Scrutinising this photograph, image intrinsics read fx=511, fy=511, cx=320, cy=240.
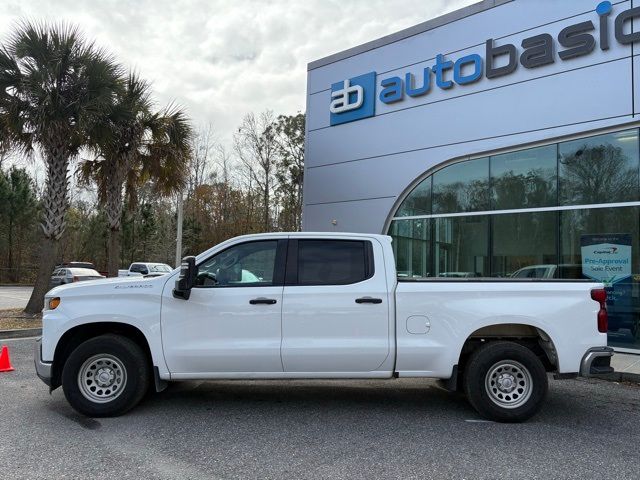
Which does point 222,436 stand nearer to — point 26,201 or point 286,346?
point 286,346

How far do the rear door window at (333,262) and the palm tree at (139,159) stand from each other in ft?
36.7

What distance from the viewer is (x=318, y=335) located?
5.25 metres

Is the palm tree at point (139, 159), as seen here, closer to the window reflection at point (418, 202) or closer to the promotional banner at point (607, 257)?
the window reflection at point (418, 202)

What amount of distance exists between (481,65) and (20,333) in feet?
38.5

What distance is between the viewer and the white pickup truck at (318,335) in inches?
205

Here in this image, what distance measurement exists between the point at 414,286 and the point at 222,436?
2.40 m

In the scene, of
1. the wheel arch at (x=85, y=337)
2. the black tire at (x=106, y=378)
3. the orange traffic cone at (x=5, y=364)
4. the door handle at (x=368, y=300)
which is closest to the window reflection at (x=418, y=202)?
the door handle at (x=368, y=300)

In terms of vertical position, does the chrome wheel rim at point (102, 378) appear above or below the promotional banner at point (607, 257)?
below

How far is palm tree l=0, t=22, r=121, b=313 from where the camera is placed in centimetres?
1246

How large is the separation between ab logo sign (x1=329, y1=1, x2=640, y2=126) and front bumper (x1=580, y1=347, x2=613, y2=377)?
7052 millimetres

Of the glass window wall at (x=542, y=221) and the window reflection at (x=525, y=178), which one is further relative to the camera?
the window reflection at (x=525, y=178)

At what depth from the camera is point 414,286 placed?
17.6 feet

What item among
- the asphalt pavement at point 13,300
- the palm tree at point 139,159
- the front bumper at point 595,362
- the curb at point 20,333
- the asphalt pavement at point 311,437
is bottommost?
the asphalt pavement at point 311,437

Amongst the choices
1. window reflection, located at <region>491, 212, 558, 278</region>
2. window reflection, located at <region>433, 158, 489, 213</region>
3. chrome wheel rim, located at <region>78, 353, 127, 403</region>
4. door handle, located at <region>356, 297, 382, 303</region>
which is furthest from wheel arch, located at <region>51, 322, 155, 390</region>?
window reflection, located at <region>433, 158, 489, 213</region>
